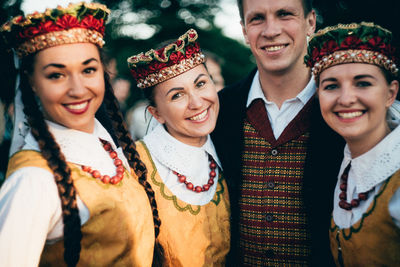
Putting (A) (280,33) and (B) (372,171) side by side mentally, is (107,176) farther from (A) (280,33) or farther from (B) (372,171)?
(A) (280,33)

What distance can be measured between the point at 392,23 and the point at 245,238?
6.27 feet

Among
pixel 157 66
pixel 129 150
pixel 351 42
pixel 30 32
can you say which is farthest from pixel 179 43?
pixel 351 42

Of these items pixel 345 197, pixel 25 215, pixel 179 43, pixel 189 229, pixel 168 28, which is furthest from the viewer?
pixel 168 28

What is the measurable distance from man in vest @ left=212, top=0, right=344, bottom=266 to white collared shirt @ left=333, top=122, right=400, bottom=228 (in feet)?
1.17

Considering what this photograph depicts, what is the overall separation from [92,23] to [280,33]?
1.41 metres

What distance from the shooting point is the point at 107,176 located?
75.4 inches

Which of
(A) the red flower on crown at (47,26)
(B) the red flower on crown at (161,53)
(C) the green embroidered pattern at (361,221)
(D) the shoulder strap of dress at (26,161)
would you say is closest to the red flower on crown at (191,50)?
(B) the red flower on crown at (161,53)

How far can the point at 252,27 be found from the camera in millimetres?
2834

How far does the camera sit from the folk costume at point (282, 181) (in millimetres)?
2418

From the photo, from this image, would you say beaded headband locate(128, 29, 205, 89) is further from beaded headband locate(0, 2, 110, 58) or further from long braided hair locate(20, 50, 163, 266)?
beaded headband locate(0, 2, 110, 58)

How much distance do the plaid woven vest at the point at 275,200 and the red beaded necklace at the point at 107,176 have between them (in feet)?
3.25

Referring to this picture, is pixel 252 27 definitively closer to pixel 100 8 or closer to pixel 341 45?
pixel 341 45

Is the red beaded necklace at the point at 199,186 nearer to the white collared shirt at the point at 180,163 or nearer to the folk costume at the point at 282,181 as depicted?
the white collared shirt at the point at 180,163

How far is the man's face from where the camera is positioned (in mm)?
2686
